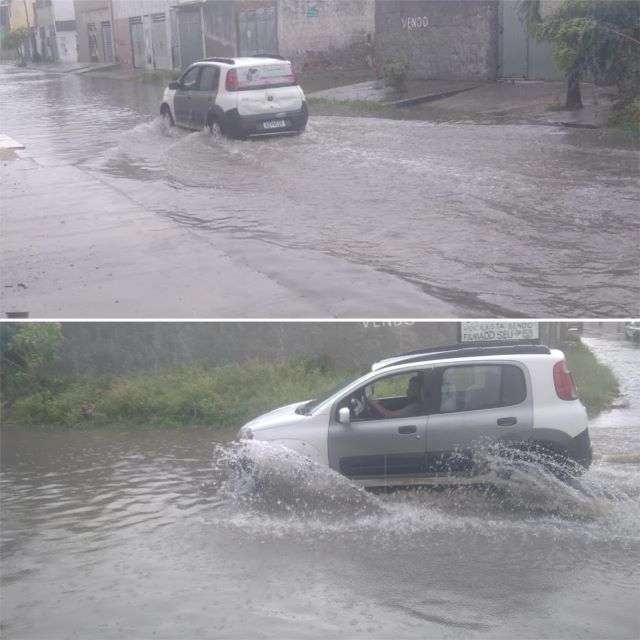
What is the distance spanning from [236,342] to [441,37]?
1418cm

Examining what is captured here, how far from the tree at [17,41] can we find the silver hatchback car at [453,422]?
19528 millimetres

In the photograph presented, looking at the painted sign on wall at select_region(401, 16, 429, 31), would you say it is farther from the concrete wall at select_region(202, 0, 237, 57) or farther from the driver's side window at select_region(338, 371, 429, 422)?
the driver's side window at select_region(338, 371, 429, 422)

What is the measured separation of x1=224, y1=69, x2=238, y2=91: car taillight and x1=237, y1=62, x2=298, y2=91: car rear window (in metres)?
0.07

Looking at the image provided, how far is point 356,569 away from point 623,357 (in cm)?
1130

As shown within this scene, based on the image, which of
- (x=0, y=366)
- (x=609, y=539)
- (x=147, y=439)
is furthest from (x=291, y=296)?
(x=0, y=366)

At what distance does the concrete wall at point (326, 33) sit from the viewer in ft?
63.0

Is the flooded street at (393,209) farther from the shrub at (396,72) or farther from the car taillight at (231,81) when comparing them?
the shrub at (396,72)

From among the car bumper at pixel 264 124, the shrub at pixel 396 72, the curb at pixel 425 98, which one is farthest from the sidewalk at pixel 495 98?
the car bumper at pixel 264 124

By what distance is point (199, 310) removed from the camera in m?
8.23

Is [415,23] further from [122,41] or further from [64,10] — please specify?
[64,10]

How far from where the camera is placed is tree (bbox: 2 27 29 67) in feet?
79.9

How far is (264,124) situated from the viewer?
17.0 metres

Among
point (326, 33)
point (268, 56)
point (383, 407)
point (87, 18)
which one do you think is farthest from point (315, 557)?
point (87, 18)

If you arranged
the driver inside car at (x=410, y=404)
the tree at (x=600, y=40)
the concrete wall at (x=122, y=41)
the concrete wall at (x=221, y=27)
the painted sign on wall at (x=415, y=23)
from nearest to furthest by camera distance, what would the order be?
the driver inside car at (x=410, y=404), the tree at (x=600, y=40), the concrete wall at (x=221, y=27), the concrete wall at (x=122, y=41), the painted sign on wall at (x=415, y=23)
